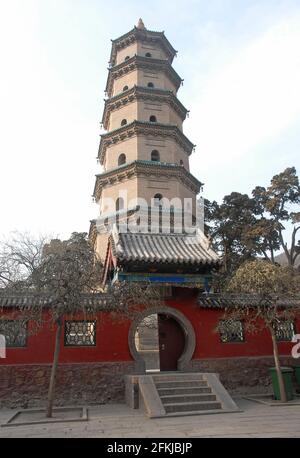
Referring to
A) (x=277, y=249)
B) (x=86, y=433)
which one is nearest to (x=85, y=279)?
(x=86, y=433)

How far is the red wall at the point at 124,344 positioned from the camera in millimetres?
9898

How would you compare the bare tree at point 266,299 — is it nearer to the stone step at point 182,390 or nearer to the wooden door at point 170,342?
the wooden door at point 170,342

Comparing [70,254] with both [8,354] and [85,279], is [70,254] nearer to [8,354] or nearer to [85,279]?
[85,279]

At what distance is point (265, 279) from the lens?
9961 millimetres

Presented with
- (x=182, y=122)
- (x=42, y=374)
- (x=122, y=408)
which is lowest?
(x=122, y=408)

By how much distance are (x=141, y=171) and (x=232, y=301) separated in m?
8.84

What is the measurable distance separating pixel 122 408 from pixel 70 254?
362cm

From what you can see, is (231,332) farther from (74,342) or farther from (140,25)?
(140,25)

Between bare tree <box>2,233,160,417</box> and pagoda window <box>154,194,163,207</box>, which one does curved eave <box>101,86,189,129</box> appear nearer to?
pagoda window <box>154,194,163,207</box>

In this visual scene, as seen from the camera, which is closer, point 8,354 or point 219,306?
point 8,354

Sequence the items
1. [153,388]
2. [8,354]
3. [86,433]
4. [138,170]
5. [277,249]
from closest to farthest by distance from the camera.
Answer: [86,433] < [153,388] < [8,354] < [138,170] < [277,249]

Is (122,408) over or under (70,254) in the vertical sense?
under

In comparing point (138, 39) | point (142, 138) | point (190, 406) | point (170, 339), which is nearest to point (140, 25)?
point (138, 39)

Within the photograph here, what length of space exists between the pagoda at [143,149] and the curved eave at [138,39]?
0.05 meters
